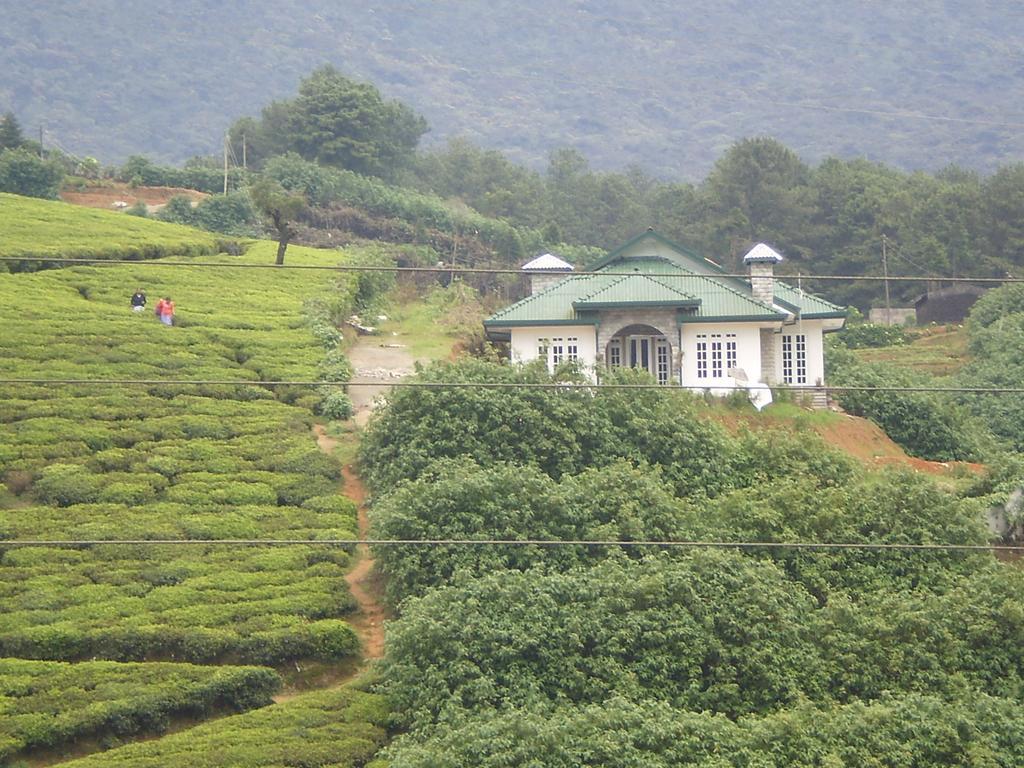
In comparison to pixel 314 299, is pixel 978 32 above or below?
above

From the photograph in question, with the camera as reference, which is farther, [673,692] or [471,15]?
[471,15]

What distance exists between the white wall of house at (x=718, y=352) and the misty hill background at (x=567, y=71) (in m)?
110

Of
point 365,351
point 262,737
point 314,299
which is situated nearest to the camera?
point 262,737

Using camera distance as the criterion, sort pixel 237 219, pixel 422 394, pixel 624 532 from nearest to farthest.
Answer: pixel 624 532 < pixel 422 394 < pixel 237 219

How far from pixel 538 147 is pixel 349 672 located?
135 m

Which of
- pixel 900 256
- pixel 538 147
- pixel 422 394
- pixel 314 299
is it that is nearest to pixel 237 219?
pixel 314 299

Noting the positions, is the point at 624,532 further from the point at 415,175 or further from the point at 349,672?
the point at 415,175

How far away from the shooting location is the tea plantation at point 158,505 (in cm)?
2225

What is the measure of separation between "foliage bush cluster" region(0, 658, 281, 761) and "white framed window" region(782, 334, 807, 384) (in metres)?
18.1

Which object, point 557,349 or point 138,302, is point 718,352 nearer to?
point 557,349

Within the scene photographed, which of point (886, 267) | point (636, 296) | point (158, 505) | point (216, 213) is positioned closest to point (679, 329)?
point (636, 296)

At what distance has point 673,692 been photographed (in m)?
21.3

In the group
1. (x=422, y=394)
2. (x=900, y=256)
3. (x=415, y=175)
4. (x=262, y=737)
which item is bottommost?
(x=262, y=737)

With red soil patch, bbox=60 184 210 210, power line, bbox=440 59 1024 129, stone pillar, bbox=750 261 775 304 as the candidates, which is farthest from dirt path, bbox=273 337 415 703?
power line, bbox=440 59 1024 129
